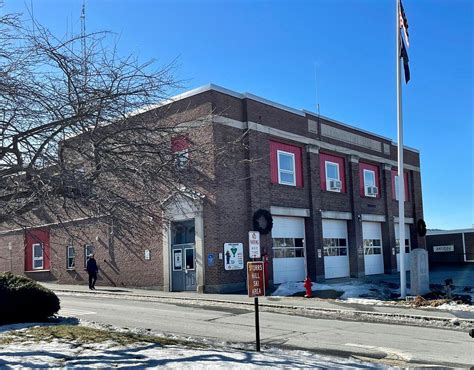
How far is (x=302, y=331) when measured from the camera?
12438mm

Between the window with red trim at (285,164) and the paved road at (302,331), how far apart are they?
10.3 metres

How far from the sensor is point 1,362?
752cm

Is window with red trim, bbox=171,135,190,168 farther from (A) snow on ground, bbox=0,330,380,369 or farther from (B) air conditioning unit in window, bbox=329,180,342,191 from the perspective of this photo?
(B) air conditioning unit in window, bbox=329,180,342,191

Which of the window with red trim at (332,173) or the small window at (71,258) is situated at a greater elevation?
the window with red trim at (332,173)

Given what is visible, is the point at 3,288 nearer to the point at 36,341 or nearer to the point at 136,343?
the point at 36,341

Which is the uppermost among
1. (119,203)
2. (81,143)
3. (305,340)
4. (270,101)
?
(270,101)

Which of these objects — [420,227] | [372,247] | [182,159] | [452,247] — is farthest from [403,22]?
[452,247]

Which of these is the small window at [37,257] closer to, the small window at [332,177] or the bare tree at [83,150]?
the small window at [332,177]

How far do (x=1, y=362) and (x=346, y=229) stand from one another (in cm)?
2583

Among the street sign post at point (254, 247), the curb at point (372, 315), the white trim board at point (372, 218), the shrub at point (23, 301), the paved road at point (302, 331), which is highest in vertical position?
the white trim board at point (372, 218)

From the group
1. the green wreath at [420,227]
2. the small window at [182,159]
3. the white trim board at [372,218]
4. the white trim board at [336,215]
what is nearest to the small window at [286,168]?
the white trim board at [336,215]

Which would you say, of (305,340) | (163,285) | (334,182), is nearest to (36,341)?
(305,340)

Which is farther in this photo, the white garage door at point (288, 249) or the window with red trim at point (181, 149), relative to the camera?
the white garage door at point (288, 249)

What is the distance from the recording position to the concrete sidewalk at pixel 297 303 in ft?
50.0
